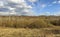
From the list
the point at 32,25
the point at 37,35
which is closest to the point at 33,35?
the point at 37,35

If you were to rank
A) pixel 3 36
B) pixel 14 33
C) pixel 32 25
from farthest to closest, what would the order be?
1. pixel 32 25
2. pixel 14 33
3. pixel 3 36

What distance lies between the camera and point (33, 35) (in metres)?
15.0

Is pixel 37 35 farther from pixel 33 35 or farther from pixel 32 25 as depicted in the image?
pixel 32 25

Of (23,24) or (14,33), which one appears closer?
(14,33)

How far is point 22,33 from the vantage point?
15.3 m

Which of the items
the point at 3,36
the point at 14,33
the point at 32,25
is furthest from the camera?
the point at 32,25

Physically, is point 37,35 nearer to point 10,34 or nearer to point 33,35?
point 33,35

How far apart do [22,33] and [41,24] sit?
752cm

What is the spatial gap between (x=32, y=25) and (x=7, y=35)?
763cm

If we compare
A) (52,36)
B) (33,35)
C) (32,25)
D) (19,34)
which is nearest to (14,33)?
(19,34)

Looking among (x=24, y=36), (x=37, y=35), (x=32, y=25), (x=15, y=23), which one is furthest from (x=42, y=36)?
(x=15, y=23)

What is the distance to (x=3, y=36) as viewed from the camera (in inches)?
564

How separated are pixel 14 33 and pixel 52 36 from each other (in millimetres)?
3028

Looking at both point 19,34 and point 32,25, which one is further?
point 32,25
